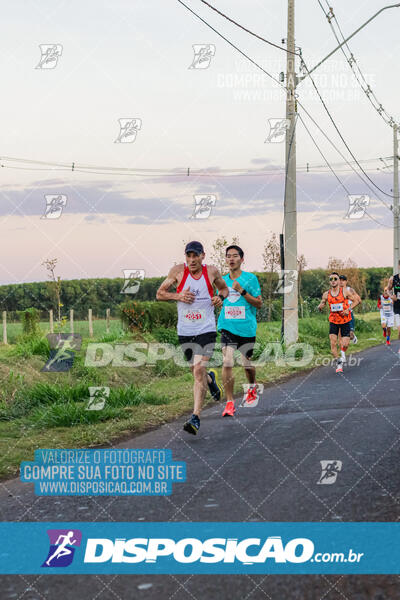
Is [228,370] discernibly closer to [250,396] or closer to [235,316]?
[235,316]

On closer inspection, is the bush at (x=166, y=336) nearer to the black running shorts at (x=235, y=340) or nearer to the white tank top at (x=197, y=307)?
the black running shorts at (x=235, y=340)

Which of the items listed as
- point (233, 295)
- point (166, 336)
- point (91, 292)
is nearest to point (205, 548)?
point (233, 295)

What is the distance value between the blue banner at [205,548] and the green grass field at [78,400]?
2.16 metres

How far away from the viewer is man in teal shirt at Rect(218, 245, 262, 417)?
27.9 feet

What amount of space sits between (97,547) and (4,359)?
877cm

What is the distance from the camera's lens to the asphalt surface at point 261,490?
355cm

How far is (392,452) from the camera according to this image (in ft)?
20.6

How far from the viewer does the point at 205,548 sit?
4055mm

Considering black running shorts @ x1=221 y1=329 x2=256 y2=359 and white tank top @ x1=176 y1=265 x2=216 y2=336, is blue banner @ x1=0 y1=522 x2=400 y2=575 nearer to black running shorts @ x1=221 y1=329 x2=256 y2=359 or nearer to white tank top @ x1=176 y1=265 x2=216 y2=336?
white tank top @ x1=176 y1=265 x2=216 y2=336

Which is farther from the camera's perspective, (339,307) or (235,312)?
(339,307)

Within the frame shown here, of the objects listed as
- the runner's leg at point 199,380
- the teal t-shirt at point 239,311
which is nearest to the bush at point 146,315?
the teal t-shirt at point 239,311

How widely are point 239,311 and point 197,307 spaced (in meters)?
1.35

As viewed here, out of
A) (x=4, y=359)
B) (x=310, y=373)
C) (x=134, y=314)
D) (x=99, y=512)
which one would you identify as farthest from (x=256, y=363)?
(x=99, y=512)

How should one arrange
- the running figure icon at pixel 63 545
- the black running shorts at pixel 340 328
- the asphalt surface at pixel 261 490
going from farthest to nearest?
1. the black running shorts at pixel 340 328
2. the running figure icon at pixel 63 545
3. the asphalt surface at pixel 261 490
